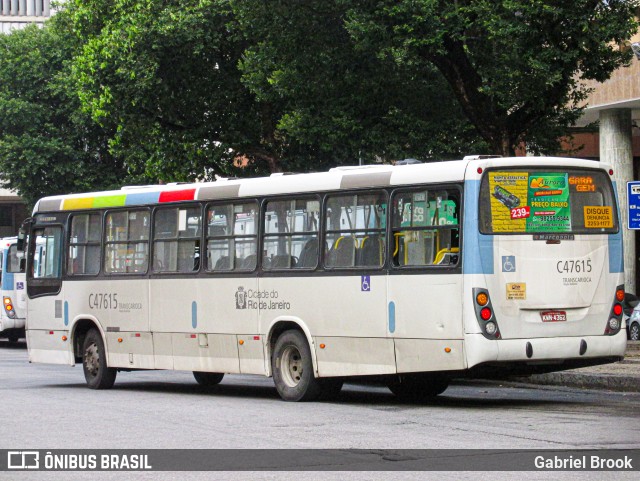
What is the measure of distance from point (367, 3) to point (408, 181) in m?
8.66

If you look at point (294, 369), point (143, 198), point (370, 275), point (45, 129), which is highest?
point (45, 129)

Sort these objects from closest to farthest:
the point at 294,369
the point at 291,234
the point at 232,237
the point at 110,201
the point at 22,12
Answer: the point at 294,369
the point at 291,234
the point at 232,237
the point at 110,201
the point at 22,12

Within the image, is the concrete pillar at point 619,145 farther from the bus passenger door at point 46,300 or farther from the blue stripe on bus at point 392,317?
the blue stripe on bus at point 392,317

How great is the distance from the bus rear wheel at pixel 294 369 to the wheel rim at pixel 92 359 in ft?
13.7

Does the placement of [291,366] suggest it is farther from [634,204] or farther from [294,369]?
[634,204]

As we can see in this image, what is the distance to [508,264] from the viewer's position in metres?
15.0

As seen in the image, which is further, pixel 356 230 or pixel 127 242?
pixel 127 242

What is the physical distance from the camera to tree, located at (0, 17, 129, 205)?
5056cm

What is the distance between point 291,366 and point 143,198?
4.06m

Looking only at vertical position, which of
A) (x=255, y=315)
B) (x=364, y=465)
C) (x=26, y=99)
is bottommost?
(x=364, y=465)

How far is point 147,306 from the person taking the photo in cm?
1942

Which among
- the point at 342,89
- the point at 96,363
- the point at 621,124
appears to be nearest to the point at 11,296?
the point at 342,89

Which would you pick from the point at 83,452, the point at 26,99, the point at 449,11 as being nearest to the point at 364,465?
the point at 83,452

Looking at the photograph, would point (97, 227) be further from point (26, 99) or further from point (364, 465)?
point (26, 99)
